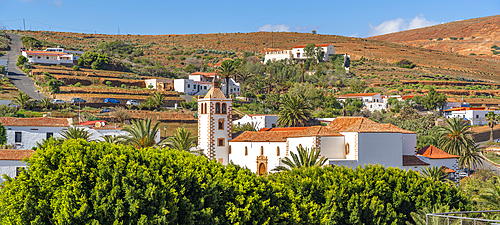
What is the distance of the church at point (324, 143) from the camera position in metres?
38.1

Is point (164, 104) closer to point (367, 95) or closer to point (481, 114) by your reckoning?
point (367, 95)

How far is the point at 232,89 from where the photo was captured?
9450 centimetres

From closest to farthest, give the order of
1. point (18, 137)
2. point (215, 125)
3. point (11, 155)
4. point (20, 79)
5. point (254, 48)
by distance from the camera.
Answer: point (11, 155), point (215, 125), point (18, 137), point (20, 79), point (254, 48)

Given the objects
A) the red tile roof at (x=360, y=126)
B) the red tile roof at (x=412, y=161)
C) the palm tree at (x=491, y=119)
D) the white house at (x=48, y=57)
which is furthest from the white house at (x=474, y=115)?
the white house at (x=48, y=57)

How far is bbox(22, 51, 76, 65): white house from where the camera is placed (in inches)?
3565

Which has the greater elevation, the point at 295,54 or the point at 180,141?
the point at 295,54

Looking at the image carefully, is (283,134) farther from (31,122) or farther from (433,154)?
(31,122)

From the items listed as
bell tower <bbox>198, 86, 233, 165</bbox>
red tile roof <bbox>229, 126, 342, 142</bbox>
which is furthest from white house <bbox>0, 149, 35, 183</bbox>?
red tile roof <bbox>229, 126, 342, 142</bbox>

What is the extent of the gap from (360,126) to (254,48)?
116m

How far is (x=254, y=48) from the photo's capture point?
152750 millimetres

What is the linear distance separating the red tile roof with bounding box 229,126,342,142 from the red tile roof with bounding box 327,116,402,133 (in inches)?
36.1

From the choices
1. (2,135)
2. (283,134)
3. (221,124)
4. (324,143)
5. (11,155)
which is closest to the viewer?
(11,155)

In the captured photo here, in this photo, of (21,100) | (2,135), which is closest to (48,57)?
(21,100)

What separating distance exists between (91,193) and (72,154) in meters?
1.88
